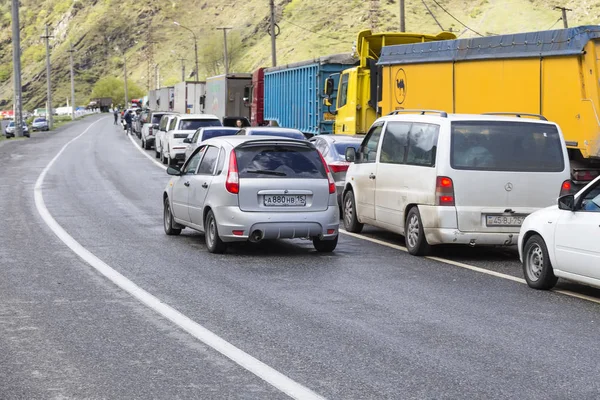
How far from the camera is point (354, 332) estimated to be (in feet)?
27.7

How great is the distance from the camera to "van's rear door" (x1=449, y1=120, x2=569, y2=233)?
1325 cm

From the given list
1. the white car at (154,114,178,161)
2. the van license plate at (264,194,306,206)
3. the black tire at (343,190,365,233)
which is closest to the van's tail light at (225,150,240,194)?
the van license plate at (264,194,306,206)

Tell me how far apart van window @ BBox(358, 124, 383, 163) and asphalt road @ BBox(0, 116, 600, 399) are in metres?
1.23

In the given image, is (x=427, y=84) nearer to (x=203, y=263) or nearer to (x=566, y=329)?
(x=203, y=263)

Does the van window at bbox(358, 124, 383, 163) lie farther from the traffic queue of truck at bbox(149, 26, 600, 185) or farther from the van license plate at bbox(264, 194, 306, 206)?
the traffic queue of truck at bbox(149, 26, 600, 185)

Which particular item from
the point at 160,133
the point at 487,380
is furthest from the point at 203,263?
the point at 160,133

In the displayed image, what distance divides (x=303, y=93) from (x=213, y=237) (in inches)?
802

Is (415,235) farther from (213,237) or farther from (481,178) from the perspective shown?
(213,237)

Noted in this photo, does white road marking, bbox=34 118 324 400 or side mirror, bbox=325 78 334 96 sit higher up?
side mirror, bbox=325 78 334 96

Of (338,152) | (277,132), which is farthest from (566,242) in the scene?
(277,132)

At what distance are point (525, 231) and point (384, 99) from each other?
13555 millimetres

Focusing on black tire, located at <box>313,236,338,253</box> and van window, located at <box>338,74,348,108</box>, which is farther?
van window, located at <box>338,74,348,108</box>

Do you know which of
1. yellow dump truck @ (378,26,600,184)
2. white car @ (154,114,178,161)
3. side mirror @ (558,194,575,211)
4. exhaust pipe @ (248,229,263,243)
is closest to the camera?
side mirror @ (558,194,575,211)

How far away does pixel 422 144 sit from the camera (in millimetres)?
13875
